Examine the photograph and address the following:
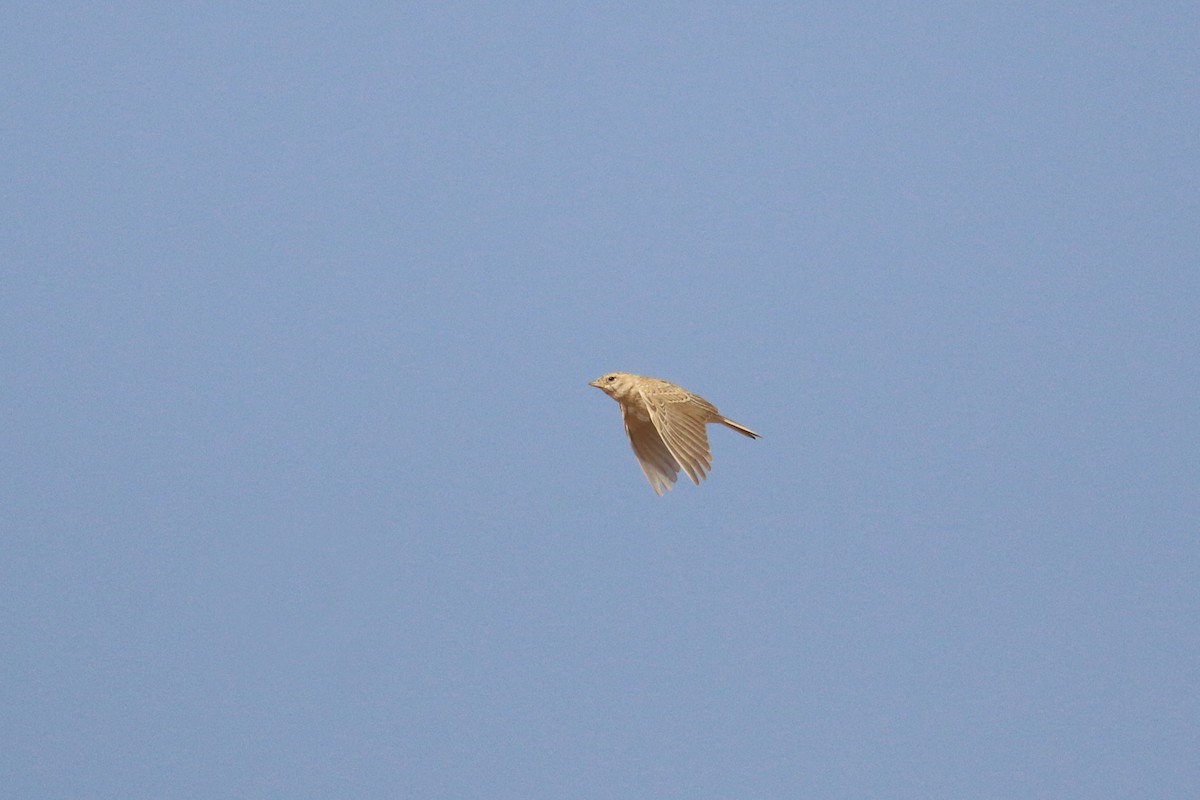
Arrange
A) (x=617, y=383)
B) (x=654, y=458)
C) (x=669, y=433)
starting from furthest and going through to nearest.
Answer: (x=654, y=458)
(x=617, y=383)
(x=669, y=433)

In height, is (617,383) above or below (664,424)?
above

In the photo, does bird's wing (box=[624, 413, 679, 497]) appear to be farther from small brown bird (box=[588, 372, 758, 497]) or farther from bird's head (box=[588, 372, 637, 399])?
bird's head (box=[588, 372, 637, 399])

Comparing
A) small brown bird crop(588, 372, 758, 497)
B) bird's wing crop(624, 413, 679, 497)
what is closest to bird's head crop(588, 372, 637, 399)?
small brown bird crop(588, 372, 758, 497)

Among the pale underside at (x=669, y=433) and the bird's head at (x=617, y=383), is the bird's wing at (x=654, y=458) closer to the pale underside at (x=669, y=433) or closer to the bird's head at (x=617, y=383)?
the pale underside at (x=669, y=433)

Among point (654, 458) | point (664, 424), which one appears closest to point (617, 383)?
point (664, 424)

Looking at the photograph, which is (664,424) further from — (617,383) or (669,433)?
(617,383)
